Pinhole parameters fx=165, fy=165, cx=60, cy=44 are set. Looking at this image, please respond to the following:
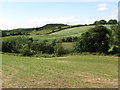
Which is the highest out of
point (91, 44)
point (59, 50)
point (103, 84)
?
point (91, 44)

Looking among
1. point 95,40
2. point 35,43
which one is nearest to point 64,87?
point 95,40

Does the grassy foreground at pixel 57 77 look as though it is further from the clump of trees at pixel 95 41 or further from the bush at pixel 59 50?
the clump of trees at pixel 95 41

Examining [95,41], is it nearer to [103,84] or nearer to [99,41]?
[99,41]

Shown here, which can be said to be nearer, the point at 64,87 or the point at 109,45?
the point at 64,87

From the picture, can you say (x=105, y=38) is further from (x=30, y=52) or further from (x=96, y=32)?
(x=30, y=52)

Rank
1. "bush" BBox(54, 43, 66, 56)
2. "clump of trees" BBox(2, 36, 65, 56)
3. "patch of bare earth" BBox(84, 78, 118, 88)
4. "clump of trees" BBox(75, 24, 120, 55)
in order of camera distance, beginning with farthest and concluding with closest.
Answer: "clump of trees" BBox(2, 36, 65, 56), "bush" BBox(54, 43, 66, 56), "clump of trees" BBox(75, 24, 120, 55), "patch of bare earth" BBox(84, 78, 118, 88)

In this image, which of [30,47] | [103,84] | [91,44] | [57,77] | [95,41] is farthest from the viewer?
[30,47]

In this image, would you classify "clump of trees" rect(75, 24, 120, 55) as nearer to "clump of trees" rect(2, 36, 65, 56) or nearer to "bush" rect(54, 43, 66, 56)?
"bush" rect(54, 43, 66, 56)

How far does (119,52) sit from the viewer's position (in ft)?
125

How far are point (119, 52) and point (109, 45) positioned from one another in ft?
12.1

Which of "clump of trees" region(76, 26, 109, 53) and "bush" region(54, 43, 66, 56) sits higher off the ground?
"clump of trees" region(76, 26, 109, 53)

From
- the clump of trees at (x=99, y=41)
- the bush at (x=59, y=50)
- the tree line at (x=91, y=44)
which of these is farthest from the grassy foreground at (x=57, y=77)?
the bush at (x=59, y=50)

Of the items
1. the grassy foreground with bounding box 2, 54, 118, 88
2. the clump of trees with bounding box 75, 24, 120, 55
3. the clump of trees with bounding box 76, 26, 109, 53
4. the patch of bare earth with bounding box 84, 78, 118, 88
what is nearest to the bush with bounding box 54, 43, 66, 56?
the clump of trees with bounding box 75, 24, 120, 55

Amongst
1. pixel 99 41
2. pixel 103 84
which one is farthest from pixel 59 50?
pixel 103 84
